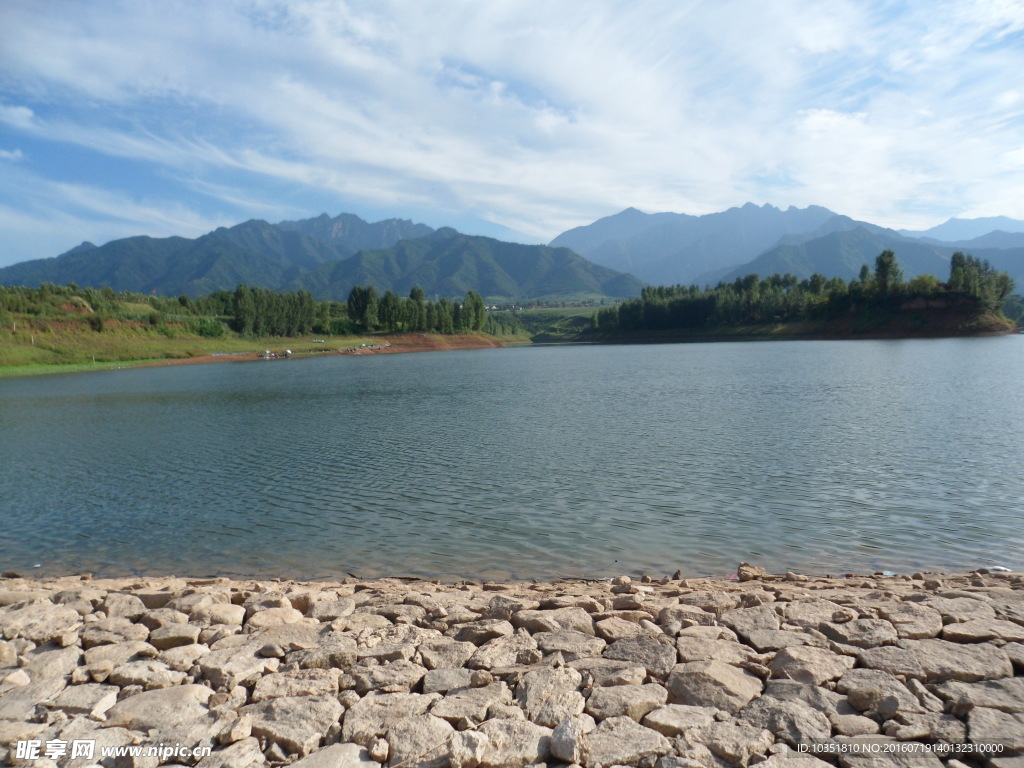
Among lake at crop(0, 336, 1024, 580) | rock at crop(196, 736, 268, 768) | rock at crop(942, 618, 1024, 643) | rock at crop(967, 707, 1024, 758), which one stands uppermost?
rock at crop(942, 618, 1024, 643)

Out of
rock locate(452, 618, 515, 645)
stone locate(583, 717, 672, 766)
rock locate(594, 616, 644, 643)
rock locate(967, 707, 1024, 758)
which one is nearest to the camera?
rock locate(967, 707, 1024, 758)

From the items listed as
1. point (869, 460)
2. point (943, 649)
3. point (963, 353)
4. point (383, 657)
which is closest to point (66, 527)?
point (383, 657)

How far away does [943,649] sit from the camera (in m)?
6.18

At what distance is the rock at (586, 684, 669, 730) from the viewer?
5406mm

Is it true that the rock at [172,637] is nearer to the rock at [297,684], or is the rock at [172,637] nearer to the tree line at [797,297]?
the rock at [297,684]

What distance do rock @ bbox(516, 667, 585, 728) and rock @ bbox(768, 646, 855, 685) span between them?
194 centimetres

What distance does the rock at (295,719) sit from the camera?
→ 5191 millimetres

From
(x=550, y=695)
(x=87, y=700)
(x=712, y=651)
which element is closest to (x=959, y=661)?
(x=712, y=651)

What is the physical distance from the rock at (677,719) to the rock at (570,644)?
131 cm

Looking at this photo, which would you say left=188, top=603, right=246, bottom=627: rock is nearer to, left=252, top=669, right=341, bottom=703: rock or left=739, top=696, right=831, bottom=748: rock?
left=252, top=669, right=341, bottom=703: rock

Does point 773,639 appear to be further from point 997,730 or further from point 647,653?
point 997,730

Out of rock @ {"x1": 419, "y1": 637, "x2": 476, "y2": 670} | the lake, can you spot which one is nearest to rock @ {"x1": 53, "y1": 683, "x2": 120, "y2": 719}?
rock @ {"x1": 419, "y1": 637, "x2": 476, "y2": 670}

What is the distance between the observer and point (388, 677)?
20.2 feet

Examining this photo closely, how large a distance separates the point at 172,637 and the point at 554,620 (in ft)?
14.3
